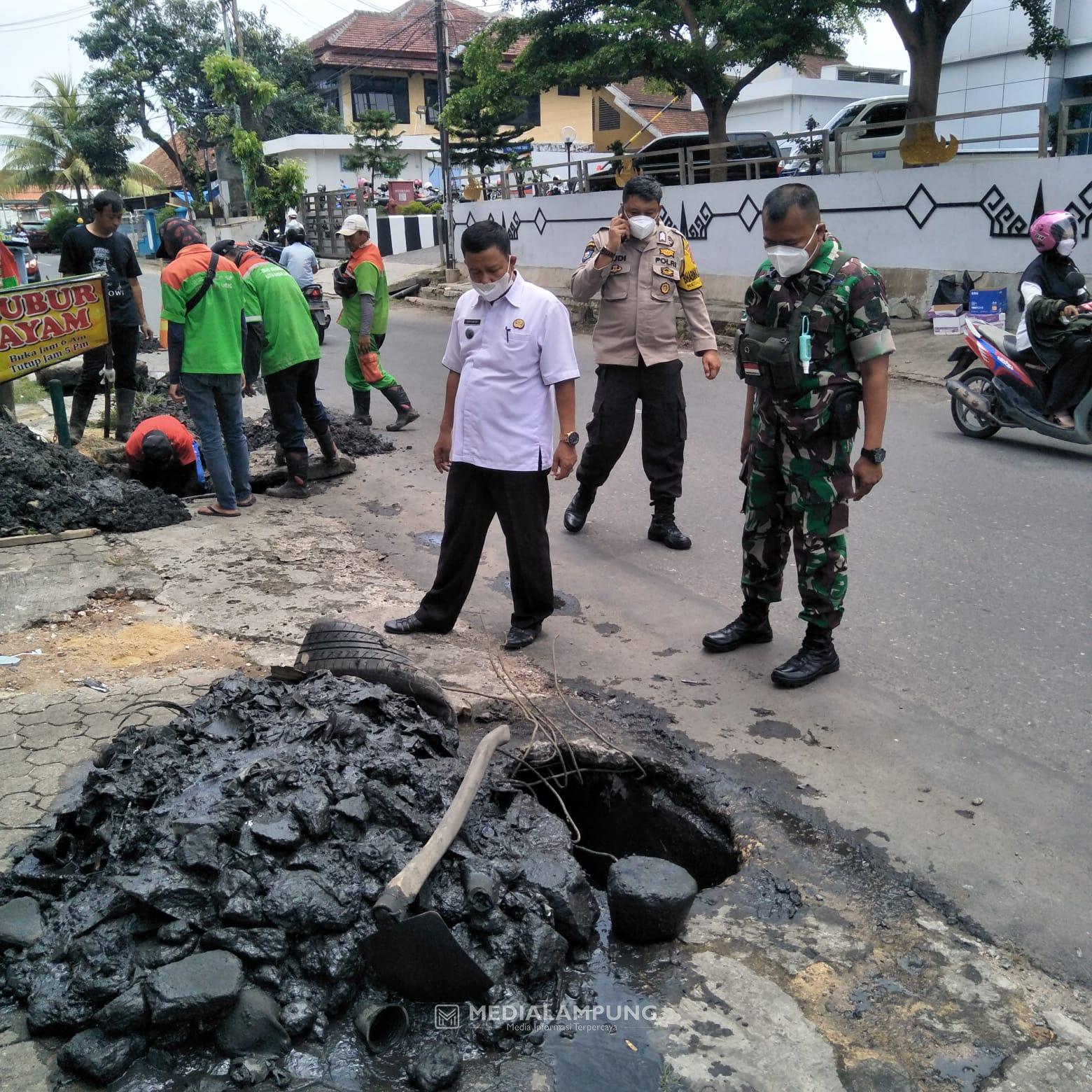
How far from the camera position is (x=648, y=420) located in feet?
18.4

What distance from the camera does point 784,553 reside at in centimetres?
422

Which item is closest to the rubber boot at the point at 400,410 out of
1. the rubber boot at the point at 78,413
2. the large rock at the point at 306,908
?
the rubber boot at the point at 78,413

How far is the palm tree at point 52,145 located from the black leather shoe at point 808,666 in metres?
41.1

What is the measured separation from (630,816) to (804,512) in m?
1.37

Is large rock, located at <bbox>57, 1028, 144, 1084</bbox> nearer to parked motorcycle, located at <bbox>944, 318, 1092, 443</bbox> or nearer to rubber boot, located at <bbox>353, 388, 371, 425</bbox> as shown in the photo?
parked motorcycle, located at <bbox>944, 318, 1092, 443</bbox>

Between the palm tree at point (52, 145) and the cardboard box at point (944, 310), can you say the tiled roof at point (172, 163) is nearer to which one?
the palm tree at point (52, 145)

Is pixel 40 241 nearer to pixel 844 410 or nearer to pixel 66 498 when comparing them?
pixel 66 498

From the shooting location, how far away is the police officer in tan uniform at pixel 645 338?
17.4 ft

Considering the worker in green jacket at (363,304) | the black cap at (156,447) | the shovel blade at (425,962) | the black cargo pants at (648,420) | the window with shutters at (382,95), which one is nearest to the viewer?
the shovel blade at (425,962)

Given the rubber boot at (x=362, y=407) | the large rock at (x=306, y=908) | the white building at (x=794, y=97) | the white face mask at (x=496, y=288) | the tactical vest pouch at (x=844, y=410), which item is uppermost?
the white building at (x=794, y=97)

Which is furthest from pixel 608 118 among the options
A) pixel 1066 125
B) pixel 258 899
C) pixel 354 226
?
pixel 258 899

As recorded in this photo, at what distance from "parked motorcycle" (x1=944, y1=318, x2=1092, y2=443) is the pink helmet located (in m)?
0.52

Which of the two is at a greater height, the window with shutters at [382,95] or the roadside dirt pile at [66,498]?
the window with shutters at [382,95]

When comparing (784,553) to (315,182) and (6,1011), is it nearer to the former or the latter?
(6,1011)
